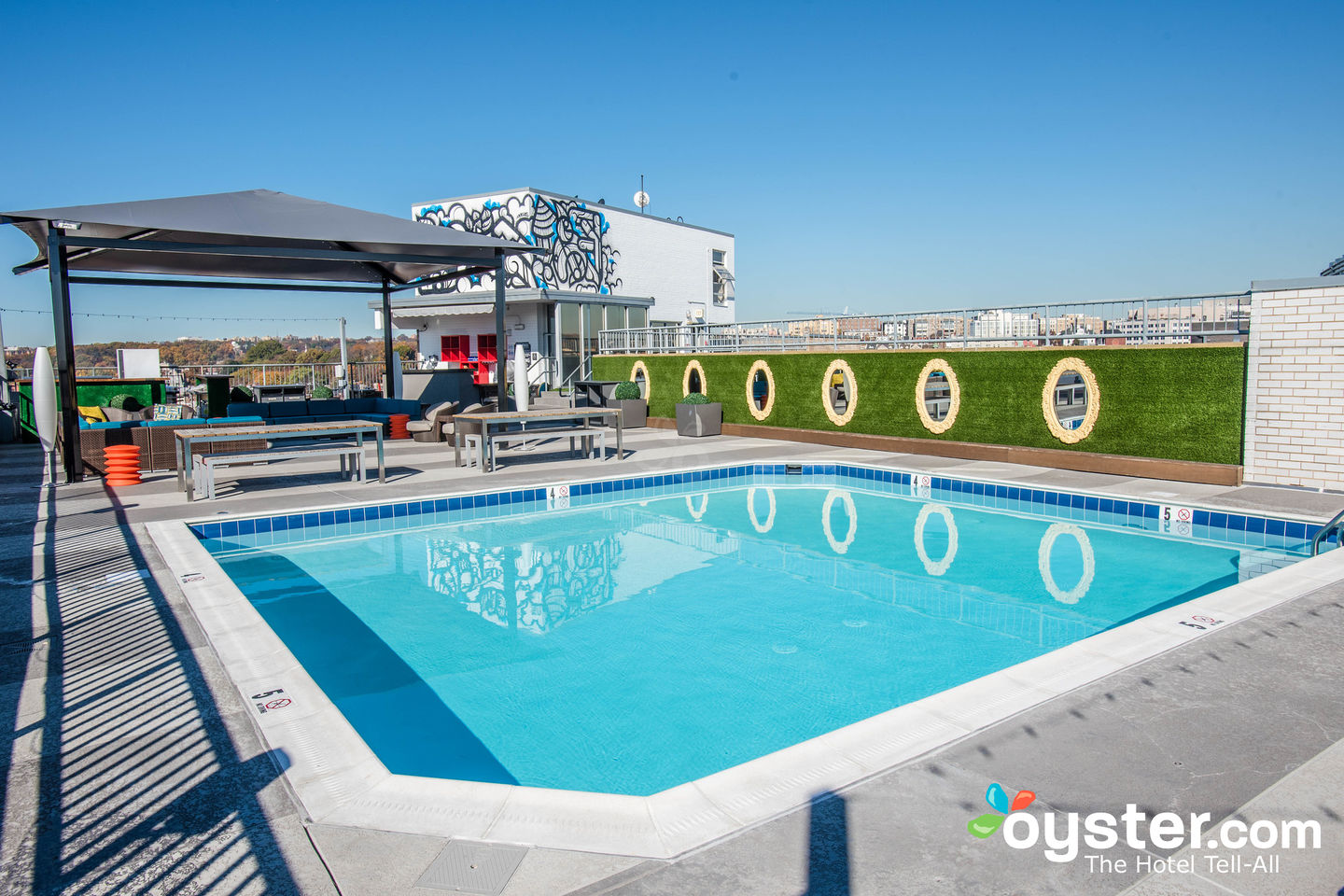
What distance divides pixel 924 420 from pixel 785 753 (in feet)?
33.4

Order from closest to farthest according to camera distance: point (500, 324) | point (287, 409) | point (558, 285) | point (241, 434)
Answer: point (241, 434)
point (500, 324)
point (287, 409)
point (558, 285)

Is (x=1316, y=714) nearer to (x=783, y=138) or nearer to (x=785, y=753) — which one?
(x=785, y=753)

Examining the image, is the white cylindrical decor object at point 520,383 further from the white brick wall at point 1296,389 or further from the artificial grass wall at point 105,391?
the artificial grass wall at point 105,391


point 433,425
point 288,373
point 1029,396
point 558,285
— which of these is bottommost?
point 433,425

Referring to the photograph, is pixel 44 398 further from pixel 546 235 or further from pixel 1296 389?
pixel 546 235

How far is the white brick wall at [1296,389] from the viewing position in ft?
27.1

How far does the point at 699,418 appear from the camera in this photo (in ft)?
50.1

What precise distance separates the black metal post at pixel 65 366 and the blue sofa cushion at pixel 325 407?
14.7 feet

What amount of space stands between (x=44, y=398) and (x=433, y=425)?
6028 millimetres

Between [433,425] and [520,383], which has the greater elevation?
[520,383]

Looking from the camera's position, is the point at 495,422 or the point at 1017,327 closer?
the point at 495,422

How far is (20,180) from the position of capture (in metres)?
25.5

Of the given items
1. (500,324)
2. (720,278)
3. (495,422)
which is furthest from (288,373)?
(495,422)

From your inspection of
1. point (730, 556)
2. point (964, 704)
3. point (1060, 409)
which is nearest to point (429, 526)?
point (730, 556)
